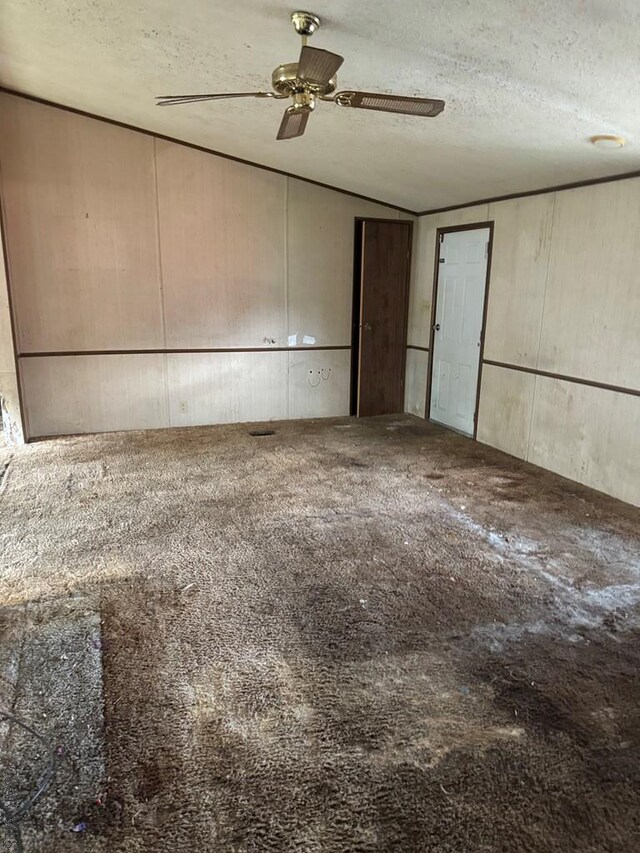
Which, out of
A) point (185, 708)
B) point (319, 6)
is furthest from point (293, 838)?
point (319, 6)

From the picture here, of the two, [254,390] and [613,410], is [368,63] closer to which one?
[613,410]

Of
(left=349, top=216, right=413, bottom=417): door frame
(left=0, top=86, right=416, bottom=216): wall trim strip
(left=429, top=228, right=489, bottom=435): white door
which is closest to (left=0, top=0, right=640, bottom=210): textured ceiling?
(left=0, top=86, right=416, bottom=216): wall trim strip

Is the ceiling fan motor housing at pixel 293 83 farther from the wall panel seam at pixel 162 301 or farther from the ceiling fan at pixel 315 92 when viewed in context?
the wall panel seam at pixel 162 301

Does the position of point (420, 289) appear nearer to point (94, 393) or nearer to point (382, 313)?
point (382, 313)

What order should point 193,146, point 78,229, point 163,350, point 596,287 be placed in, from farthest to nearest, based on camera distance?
point 163,350
point 193,146
point 78,229
point 596,287

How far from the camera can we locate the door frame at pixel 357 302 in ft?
20.7

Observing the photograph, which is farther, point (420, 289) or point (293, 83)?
point (420, 289)

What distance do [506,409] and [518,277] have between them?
1.16 meters

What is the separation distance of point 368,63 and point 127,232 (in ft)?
10.7

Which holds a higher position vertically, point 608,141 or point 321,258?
point 608,141

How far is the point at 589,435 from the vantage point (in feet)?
14.3

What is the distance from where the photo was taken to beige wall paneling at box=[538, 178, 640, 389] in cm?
394

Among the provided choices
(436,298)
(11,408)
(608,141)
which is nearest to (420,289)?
(436,298)

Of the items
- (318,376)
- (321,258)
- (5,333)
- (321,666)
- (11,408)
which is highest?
(321,258)
